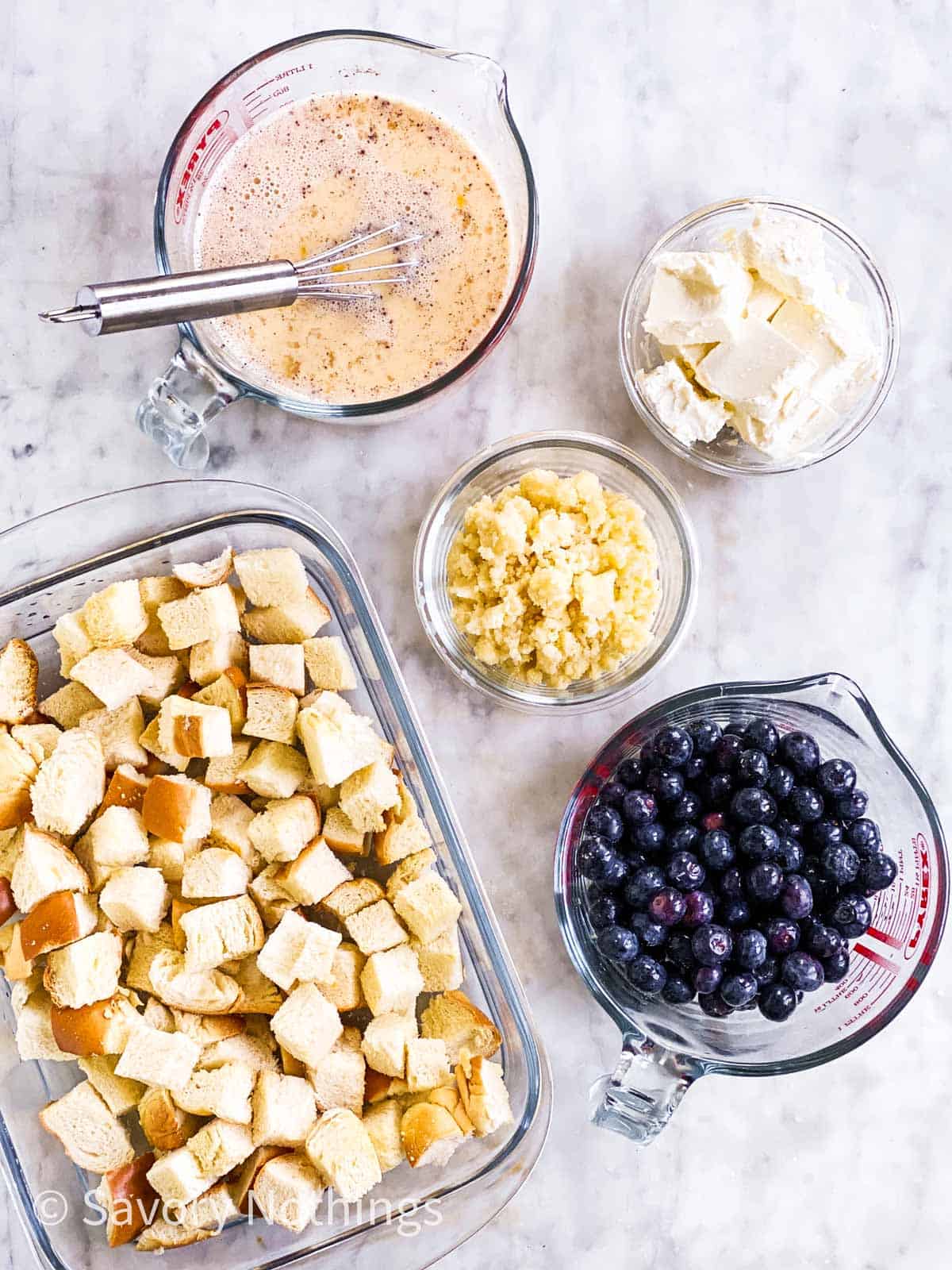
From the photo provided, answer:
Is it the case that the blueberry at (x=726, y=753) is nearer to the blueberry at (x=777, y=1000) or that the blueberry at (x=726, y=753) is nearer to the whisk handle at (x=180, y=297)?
the blueberry at (x=777, y=1000)

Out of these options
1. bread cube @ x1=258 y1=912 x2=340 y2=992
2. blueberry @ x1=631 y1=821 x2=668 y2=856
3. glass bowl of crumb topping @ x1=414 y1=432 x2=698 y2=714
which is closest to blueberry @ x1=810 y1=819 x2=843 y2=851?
blueberry @ x1=631 y1=821 x2=668 y2=856

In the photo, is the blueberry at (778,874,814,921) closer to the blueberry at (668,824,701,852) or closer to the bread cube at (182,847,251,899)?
the blueberry at (668,824,701,852)

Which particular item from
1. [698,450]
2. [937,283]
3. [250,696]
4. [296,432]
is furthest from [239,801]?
[937,283]

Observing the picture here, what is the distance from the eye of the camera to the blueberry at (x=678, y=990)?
1.48m

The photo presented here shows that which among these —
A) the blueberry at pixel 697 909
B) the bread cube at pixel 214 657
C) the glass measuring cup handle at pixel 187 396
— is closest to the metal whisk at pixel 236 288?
the glass measuring cup handle at pixel 187 396

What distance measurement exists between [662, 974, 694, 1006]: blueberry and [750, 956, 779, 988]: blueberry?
10 centimetres

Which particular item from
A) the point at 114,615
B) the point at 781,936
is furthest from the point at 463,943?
the point at 114,615

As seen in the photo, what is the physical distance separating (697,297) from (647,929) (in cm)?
90

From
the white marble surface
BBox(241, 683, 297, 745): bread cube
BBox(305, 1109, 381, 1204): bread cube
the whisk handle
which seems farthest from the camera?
the white marble surface

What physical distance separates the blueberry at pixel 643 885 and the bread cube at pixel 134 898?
0.66 metres

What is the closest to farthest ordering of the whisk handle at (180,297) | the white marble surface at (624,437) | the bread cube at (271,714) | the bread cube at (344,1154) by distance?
1. the whisk handle at (180,297)
2. the bread cube at (344,1154)
3. the bread cube at (271,714)
4. the white marble surface at (624,437)

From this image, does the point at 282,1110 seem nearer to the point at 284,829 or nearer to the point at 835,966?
the point at 284,829

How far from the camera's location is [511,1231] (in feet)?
5.49

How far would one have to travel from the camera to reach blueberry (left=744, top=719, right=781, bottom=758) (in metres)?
1.51
